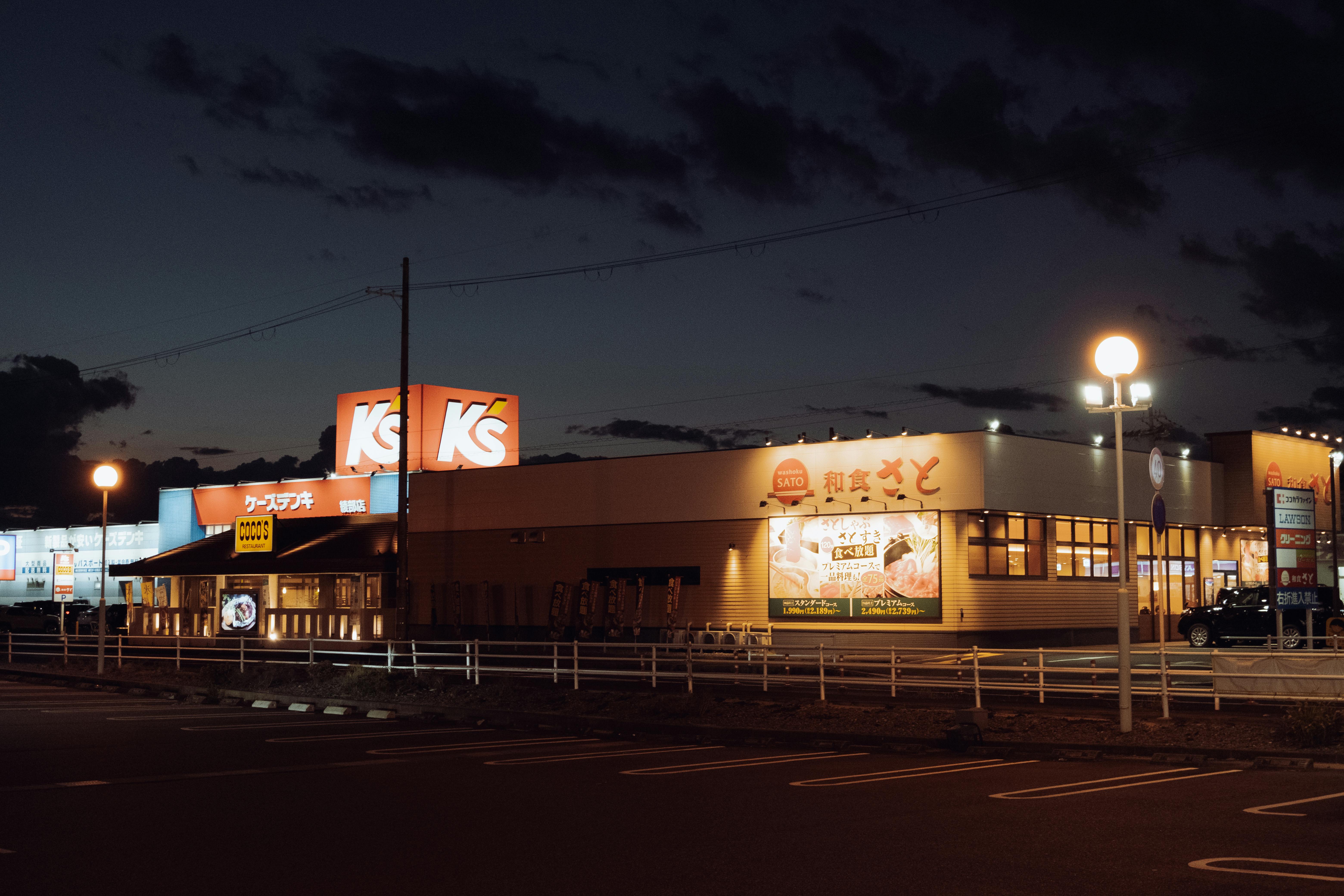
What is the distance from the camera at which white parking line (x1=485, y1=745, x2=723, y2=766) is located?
1582 centimetres

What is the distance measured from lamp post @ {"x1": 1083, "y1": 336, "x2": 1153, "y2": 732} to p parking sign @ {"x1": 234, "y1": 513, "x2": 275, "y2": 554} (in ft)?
109

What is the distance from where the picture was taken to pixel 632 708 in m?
21.2

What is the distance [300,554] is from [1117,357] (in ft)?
108

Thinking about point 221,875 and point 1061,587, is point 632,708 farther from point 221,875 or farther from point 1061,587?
point 1061,587

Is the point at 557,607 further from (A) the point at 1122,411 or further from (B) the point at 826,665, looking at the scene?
(A) the point at 1122,411

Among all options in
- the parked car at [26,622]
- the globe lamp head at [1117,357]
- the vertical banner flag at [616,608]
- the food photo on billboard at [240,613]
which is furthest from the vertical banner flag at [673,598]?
the parked car at [26,622]

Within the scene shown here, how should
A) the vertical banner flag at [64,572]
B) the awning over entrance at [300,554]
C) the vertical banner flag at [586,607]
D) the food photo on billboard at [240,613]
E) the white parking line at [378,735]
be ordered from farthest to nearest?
the vertical banner flag at [64,572]
the awning over entrance at [300,554]
the food photo on billboard at [240,613]
the vertical banner flag at [586,607]
the white parking line at [378,735]

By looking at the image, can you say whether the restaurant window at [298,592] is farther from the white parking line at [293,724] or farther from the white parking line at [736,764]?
the white parking line at [736,764]

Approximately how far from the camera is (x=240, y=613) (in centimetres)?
4078

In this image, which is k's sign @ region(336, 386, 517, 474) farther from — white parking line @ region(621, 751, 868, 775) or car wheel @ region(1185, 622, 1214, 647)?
white parking line @ region(621, 751, 868, 775)

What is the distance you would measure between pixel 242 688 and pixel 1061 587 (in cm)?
2300

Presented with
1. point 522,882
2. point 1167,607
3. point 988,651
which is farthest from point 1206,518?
point 522,882

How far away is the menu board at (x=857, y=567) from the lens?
3388 cm

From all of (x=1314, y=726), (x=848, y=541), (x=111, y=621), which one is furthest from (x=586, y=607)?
(x=111, y=621)
